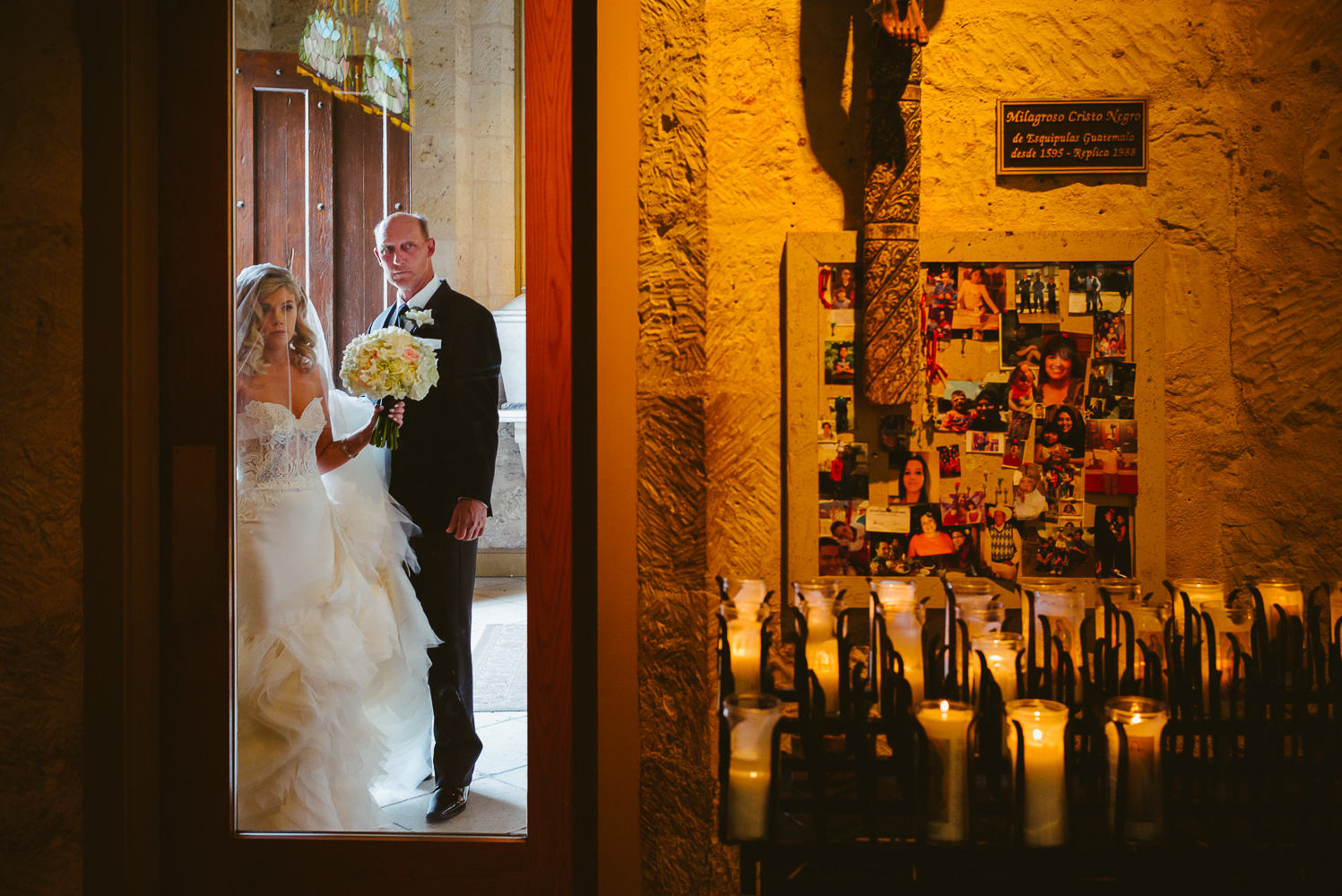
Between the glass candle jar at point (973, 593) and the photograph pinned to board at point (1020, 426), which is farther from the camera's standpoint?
the photograph pinned to board at point (1020, 426)

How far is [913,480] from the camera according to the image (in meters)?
1.74

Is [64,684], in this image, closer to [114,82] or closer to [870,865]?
[114,82]

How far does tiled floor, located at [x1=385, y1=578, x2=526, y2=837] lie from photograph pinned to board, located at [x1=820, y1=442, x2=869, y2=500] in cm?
74

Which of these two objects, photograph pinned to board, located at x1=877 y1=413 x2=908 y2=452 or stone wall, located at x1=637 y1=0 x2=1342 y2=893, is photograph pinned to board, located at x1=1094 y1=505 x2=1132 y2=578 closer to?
stone wall, located at x1=637 y1=0 x2=1342 y2=893

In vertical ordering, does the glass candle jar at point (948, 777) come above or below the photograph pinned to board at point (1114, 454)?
below

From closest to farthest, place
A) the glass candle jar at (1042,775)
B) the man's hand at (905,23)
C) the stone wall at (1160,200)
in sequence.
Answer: the glass candle jar at (1042,775), the man's hand at (905,23), the stone wall at (1160,200)

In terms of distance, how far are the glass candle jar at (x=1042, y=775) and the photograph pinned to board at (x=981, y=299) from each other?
3.03ft

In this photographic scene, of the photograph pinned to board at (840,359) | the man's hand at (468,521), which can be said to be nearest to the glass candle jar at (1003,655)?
the photograph pinned to board at (840,359)

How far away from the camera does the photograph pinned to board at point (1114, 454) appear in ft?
5.65

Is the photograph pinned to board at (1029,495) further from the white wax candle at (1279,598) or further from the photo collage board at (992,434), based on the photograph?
the white wax candle at (1279,598)

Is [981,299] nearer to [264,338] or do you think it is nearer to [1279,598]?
[1279,598]

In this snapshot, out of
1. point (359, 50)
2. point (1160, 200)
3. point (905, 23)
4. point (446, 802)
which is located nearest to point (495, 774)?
point (446, 802)

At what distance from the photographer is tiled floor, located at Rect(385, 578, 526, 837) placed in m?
1.77

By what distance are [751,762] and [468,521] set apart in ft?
3.18
